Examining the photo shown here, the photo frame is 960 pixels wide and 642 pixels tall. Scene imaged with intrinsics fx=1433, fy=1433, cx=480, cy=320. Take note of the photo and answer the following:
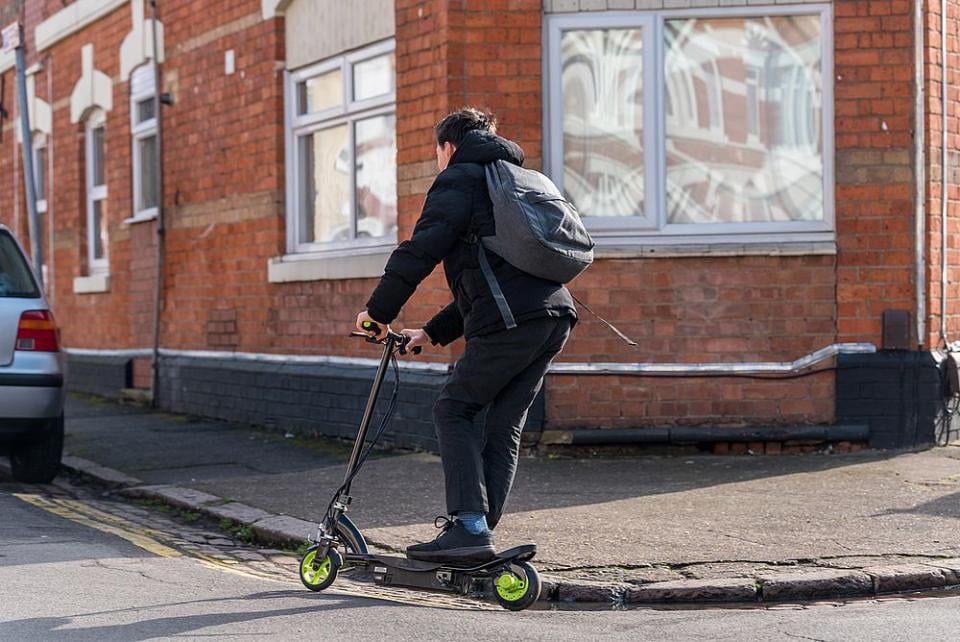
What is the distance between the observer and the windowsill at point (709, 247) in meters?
9.77

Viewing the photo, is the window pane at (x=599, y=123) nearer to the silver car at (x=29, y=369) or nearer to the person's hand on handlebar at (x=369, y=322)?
the silver car at (x=29, y=369)

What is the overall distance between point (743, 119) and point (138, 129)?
744 cm

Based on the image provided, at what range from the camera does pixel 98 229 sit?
55.8 feet

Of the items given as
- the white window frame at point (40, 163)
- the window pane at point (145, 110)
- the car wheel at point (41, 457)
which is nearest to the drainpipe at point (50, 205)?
the white window frame at point (40, 163)

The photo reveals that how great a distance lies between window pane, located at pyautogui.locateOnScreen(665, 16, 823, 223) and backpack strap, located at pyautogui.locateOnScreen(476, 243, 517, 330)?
461cm

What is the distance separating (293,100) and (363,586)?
6.83 meters

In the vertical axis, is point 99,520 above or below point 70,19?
below

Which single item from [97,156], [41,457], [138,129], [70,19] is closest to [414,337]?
[41,457]

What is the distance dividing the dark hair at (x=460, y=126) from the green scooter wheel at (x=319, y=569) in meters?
1.75

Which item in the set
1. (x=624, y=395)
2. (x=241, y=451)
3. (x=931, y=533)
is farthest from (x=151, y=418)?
(x=931, y=533)

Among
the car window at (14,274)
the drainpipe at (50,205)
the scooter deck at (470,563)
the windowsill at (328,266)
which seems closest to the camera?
the scooter deck at (470,563)

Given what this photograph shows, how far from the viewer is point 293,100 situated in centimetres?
1239

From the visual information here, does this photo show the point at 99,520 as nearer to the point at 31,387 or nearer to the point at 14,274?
the point at 31,387

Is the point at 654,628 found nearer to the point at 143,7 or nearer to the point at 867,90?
the point at 867,90
